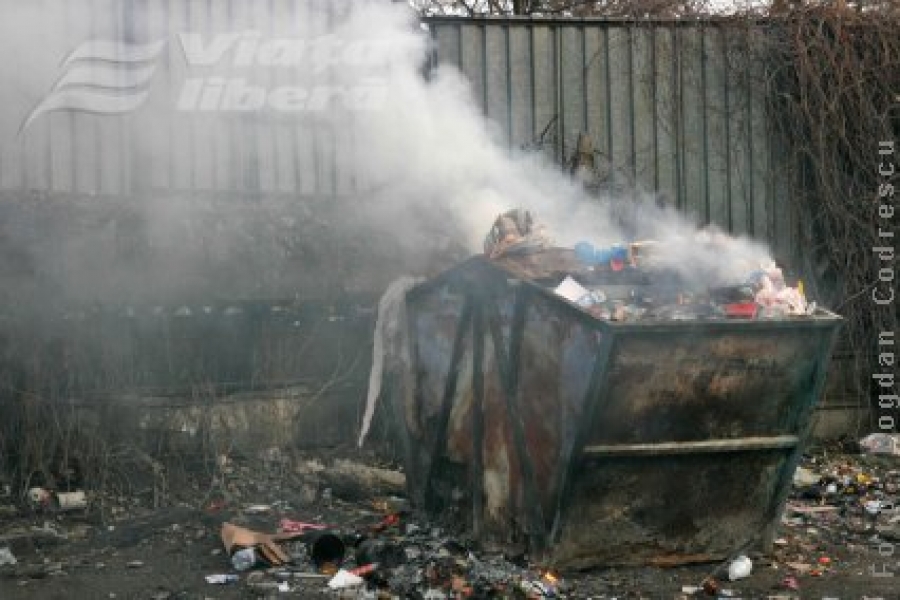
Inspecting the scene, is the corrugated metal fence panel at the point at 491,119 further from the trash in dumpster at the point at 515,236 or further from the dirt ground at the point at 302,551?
the trash in dumpster at the point at 515,236

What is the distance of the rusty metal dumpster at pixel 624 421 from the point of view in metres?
4.56

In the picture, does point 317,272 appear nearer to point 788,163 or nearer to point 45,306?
point 45,306

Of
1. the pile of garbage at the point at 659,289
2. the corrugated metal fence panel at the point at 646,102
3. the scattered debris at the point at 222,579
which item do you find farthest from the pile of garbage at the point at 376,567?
the corrugated metal fence panel at the point at 646,102

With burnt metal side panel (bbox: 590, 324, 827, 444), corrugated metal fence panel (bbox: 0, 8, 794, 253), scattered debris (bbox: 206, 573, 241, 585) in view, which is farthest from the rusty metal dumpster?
corrugated metal fence panel (bbox: 0, 8, 794, 253)

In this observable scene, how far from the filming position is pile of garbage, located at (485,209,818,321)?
15.4 feet

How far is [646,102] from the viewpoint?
8.59m

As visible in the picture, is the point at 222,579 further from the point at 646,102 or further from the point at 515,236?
the point at 646,102

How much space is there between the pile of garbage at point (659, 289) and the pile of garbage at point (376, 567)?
1338 mm

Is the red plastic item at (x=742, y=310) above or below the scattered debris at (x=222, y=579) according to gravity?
above

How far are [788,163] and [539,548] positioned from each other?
5.28 m

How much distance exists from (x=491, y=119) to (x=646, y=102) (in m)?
1.42

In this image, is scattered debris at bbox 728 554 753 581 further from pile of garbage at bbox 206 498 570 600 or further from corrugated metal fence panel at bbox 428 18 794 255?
corrugated metal fence panel at bbox 428 18 794 255

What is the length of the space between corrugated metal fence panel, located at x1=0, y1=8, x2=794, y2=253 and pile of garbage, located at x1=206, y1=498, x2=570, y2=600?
3015 millimetres

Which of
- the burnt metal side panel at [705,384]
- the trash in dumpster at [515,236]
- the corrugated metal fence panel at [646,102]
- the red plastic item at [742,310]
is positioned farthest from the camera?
the corrugated metal fence panel at [646,102]
